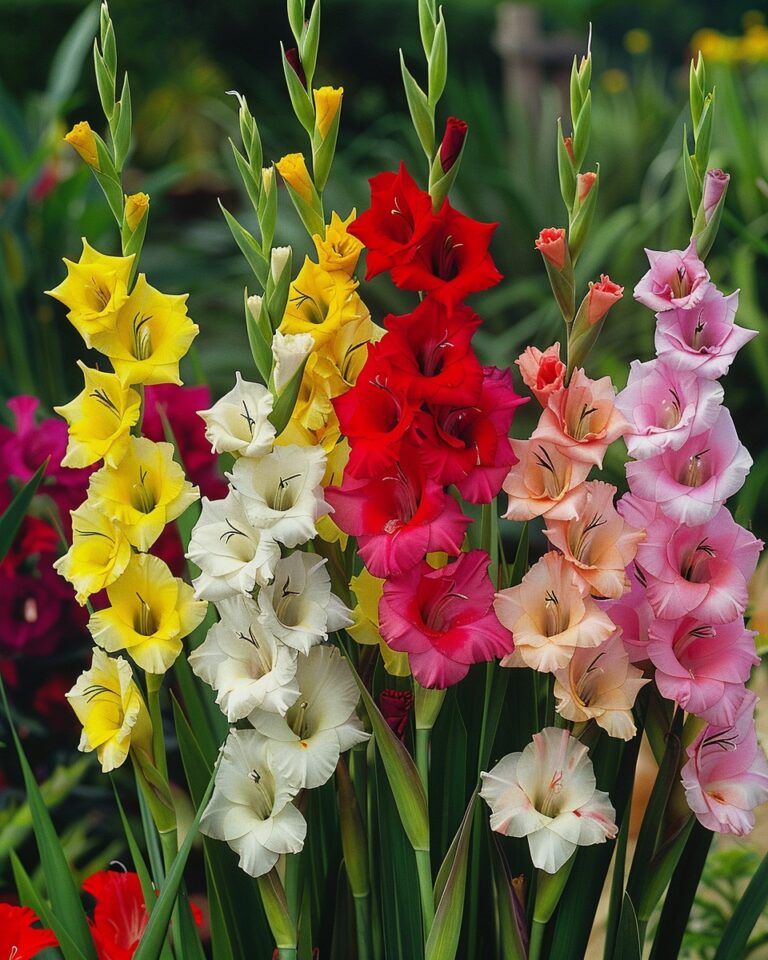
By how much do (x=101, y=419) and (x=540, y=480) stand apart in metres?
0.24

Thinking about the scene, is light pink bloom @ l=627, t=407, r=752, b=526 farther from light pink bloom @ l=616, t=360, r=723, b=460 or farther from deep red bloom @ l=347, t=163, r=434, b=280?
deep red bloom @ l=347, t=163, r=434, b=280

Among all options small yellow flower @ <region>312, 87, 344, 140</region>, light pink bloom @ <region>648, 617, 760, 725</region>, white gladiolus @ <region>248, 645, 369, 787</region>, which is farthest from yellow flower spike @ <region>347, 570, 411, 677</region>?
small yellow flower @ <region>312, 87, 344, 140</region>

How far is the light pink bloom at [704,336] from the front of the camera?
57 centimetres

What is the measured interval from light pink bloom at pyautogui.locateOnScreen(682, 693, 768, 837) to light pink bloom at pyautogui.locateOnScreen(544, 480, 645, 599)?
0.12 metres

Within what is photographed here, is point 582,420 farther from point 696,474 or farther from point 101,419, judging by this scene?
point 101,419

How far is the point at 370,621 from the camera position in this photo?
25.0 inches

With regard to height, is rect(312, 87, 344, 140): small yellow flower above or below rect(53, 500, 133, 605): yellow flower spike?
above

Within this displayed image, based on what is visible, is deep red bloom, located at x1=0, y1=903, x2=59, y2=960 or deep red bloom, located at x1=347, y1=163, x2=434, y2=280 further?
deep red bloom, located at x1=0, y1=903, x2=59, y2=960

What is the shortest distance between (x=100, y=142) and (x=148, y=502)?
189 mm

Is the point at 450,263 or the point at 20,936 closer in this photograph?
the point at 450,263

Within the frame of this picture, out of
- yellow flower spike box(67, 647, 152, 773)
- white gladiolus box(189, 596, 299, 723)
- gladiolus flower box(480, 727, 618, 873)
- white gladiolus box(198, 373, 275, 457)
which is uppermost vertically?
white gladiolus box(198, 373, 275, 457)

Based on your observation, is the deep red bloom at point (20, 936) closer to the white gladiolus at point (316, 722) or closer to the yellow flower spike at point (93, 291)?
the white gladiolus at point (316, 722)

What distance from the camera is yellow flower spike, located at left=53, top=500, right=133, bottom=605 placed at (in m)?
0.61

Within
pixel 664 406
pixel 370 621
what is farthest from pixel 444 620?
pixel 664 406
